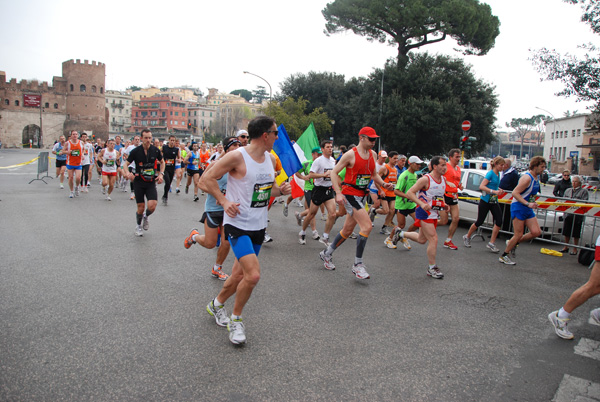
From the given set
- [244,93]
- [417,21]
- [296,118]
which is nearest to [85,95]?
[296,118]

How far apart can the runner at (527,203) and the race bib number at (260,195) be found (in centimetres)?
494

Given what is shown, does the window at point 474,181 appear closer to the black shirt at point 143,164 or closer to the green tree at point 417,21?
the black shirt at point 143,164

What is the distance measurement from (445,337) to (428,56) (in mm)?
30446

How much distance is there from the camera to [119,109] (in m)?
143

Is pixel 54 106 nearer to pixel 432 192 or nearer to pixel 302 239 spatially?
pixel 302 239

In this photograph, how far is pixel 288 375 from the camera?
3260 mm

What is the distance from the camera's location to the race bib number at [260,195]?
3846mm

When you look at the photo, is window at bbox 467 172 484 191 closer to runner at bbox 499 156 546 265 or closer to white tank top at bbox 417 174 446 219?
runner at bbox 499 156 546 265

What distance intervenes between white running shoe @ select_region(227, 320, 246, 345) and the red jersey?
3.00 metres

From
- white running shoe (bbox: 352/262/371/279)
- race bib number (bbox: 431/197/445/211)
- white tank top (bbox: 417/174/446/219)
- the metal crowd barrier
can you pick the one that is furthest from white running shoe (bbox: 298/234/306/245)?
the metal crowd barrier

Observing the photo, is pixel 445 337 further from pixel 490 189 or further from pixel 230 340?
pixel 490 189

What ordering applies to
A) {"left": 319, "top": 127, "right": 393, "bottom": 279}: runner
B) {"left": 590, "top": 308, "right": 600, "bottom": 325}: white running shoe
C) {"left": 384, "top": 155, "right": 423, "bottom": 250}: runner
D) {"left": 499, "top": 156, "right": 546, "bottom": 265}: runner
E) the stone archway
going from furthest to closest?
1. the stone archway
2. {"left": 384, "top": 155, "right": 423, "bottom": 250}: runner
3. {"left": 499, "top": 156, "right": 546, "bottom": 265}: runner
4. {"left": 319, "top": 127, "right": 393, "bottom": 279}: runner
5. {"left": 590, "top": 308, "right": 600, "bottom": 325}: white running shoe

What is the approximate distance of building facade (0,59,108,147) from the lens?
8400cm

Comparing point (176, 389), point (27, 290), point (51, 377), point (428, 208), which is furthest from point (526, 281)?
point (27, 290)
